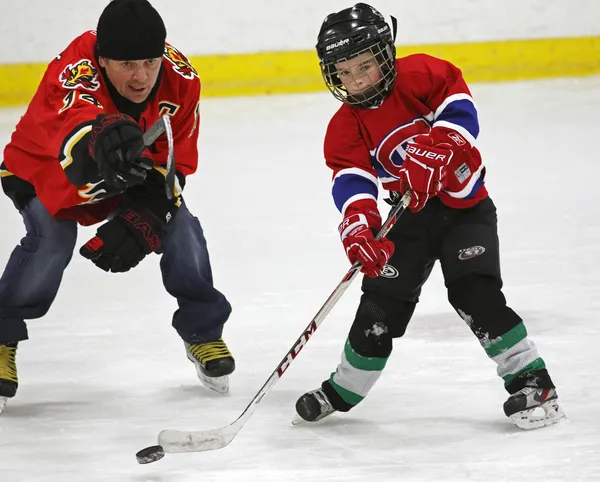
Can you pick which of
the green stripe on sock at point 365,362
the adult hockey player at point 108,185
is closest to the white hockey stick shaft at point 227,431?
the green stripe on sock at point 365,362

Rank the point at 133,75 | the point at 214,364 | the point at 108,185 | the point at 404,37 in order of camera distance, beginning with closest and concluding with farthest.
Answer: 1. the point at 108,185
2. the point at 133,75
3. the point at 214,364
4. the point at 404,37

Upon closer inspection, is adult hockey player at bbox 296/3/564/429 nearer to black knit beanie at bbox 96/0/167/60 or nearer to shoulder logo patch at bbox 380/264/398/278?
shoulder logo patch at bbox 380/264/398/278

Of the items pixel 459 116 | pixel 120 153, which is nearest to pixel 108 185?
pixel 120 153

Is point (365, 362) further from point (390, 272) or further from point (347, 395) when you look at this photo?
point (390, 272)

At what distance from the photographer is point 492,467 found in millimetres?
1859

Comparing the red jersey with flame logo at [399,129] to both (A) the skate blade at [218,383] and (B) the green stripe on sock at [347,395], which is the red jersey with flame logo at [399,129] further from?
(A) the skate blade at [218,383]

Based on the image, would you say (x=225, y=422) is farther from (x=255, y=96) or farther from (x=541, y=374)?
(x=255, y=96)

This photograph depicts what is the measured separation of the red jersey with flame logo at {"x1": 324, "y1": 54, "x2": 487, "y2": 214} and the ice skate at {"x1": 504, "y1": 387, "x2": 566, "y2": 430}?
39 cm

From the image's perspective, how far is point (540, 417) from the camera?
2053 mm

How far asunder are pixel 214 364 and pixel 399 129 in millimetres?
647

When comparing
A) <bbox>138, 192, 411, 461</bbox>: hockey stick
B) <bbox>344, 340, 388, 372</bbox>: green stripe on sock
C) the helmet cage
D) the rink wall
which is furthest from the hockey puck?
the rink wall

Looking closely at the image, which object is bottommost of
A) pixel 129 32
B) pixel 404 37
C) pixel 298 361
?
pixel 404 37

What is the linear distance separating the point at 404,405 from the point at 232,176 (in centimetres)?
255

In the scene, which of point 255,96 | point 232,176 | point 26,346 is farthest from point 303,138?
point 26,346
